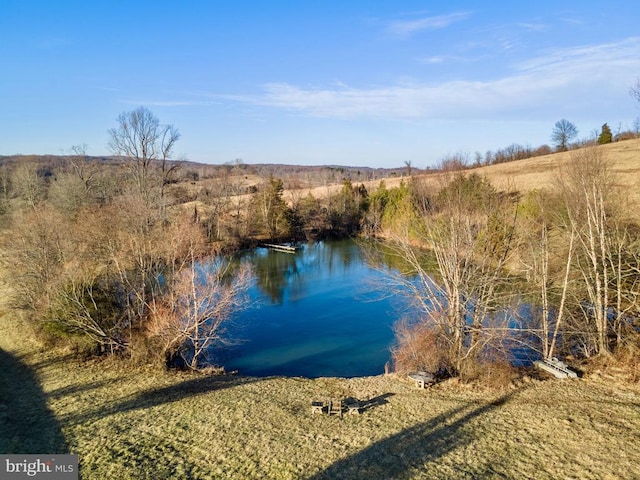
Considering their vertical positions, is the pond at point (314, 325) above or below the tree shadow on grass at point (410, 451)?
below

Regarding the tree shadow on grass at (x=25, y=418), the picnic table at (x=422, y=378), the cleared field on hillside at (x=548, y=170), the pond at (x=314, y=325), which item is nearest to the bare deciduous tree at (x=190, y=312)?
the pond at (x=314, y=325)

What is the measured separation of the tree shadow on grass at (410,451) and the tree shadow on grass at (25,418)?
7192 millimetres

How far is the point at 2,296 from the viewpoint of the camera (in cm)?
2444

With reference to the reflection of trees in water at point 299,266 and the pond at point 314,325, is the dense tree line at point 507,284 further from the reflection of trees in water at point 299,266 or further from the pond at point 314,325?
the reflection of trees in water at point 299,266

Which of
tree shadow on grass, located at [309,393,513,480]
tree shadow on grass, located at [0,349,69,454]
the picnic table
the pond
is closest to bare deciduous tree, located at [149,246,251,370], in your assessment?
the pond

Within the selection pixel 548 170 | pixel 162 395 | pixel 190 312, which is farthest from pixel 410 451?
pixel 548 170

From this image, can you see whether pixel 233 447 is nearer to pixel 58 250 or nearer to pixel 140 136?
pixel 58 250

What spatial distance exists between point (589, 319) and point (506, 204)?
20.8 ft

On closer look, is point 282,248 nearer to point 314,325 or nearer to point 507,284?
point 314,325

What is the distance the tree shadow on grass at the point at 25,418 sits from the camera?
1041 centimetres

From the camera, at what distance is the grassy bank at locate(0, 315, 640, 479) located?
938cm

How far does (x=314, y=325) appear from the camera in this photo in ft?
74.3

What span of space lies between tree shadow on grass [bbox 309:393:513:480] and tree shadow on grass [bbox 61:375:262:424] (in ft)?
20.7

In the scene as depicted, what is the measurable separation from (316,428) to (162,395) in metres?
5.67
